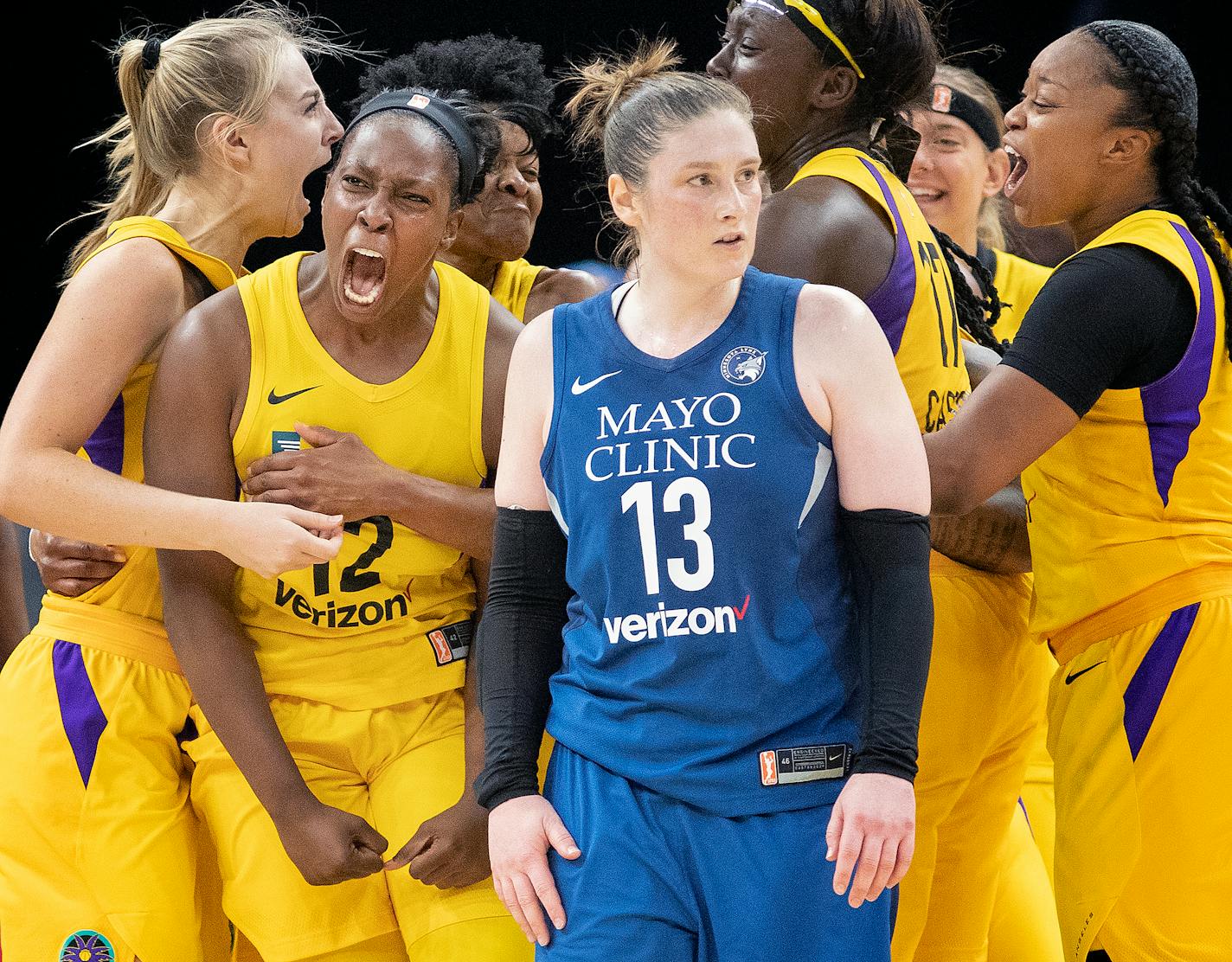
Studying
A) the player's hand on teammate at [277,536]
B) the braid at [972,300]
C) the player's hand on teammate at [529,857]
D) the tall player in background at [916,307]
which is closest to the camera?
the player's hand on teammate at [529,857]

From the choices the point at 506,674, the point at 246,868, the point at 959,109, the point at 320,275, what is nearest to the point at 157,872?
the point at 246,868

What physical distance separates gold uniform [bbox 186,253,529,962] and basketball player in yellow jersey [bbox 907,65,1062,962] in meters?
1.01

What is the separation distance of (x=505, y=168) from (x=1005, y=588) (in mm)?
1650

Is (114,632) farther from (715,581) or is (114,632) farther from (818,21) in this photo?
(818,21)

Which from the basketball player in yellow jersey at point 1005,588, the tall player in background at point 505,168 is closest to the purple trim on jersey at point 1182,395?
the basketball player in yellow jersey at point 1005,588

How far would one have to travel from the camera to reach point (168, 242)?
108 inches

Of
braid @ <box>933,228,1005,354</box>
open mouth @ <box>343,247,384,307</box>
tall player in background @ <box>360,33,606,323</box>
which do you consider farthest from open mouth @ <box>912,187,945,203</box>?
open mouth @ <box>343,247,384,307</box>

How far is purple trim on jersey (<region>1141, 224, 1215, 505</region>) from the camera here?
2.51 m

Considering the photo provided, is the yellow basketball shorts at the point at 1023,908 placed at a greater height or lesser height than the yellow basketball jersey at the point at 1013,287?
lesser

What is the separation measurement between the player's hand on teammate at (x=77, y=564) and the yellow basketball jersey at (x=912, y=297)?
1509 millimetres

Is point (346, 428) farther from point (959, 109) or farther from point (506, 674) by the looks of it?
point (959, 109)

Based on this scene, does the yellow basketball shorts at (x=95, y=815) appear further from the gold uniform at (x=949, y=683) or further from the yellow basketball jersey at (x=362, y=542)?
the gold uniform at (x=949, y=683)

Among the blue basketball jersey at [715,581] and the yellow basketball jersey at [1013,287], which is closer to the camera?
the blue basketball jersey at [715,581]

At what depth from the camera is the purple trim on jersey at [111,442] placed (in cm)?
278
